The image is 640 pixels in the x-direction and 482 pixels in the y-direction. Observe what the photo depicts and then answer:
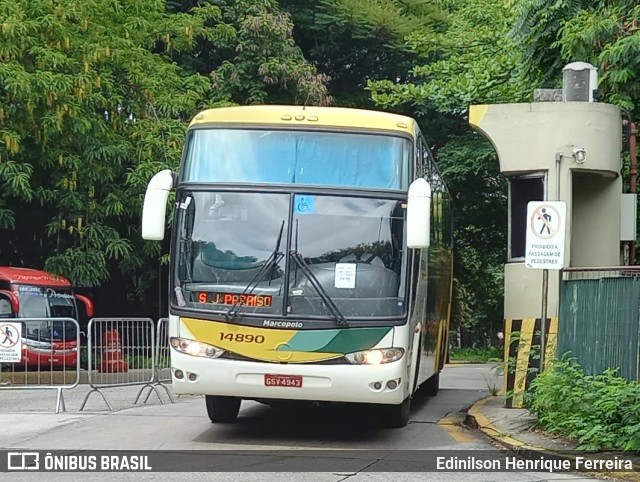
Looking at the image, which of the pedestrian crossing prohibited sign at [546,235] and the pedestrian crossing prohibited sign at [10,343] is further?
the pedestrian crossing prohibited sign at [10,343]

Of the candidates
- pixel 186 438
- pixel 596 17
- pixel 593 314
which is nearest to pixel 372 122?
pixel 593 314

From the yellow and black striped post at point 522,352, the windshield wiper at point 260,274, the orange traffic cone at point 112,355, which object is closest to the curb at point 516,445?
the yellow and black striped post at point 522,352

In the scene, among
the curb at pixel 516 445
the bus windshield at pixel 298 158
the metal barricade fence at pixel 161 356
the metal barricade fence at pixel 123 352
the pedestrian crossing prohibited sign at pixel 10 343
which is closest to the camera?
the curb at pixel 516 445

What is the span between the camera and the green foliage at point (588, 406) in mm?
9852

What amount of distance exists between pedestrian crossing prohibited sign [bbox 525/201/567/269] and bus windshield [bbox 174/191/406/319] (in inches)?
69.6

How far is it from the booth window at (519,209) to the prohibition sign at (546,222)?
214cm

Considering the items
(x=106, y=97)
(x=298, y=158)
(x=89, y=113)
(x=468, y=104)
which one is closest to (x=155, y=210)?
(x=298, y=158)

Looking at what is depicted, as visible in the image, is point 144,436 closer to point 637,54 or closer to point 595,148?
point 595,148

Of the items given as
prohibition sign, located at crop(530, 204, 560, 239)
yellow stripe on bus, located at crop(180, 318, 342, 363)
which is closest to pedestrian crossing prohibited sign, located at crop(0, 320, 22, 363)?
yellow stripe on bus, located at crop(180, 318, 342, 363)

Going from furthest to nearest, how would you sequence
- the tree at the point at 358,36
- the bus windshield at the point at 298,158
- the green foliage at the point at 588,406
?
the tree at the point at 358,36
the bus windshield at the point at 298,158
the green foliage at the point at 588,406

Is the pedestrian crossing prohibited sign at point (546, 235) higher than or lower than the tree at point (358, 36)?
lower

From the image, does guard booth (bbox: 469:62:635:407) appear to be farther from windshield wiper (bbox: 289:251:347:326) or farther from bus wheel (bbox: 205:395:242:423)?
bus wheel (bbox: 205:395:242:423)

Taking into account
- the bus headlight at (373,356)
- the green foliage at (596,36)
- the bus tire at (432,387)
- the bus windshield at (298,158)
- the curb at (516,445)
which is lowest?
the bus tire at (432,387)

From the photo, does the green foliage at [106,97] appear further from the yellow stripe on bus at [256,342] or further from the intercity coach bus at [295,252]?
the yellow stripe on bus at [256,342]
